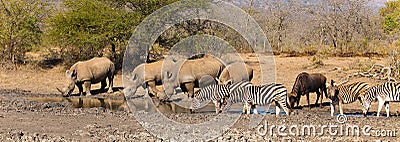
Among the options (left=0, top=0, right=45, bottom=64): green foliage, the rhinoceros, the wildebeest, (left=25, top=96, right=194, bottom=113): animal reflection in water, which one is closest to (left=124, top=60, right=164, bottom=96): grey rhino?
(left=25, top=96, right=194, bottom=113): animal reflection in water

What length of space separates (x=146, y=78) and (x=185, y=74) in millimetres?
1547

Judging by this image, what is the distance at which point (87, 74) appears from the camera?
875 inches

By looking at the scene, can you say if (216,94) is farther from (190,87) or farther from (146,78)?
(146,78)

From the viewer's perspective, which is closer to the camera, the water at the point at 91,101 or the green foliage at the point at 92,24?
the water at the point at 91,101

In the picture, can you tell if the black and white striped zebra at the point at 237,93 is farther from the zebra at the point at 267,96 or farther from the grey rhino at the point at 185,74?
the grey rhino at the point at 185,74

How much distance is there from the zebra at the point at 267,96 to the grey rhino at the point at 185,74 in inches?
179

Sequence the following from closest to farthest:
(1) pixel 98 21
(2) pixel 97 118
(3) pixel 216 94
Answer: (2) pixel 97 118 → (3) pixel 216 94 → (1) pixel 98 21

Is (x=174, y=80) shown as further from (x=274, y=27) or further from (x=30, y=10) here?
(x=274, y=27)

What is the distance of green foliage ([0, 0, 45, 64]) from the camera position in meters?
28.2

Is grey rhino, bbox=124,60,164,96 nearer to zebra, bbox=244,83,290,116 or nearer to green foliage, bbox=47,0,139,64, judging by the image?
green foliage, bbox=47,0,139,64

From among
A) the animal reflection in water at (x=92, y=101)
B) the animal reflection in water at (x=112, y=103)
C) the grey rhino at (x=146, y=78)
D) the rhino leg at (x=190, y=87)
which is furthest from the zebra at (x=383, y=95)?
the grey rhino at (x=146, y=78)

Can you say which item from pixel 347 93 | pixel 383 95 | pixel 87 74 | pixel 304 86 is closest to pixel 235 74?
pixel 304 86

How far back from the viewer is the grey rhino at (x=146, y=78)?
21.1 meters

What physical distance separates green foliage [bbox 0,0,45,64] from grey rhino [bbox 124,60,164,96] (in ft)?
31.8
